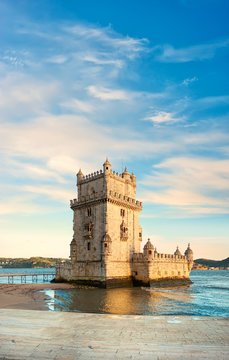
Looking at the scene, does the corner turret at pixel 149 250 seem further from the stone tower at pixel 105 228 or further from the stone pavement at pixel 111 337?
the stone pavement at pixel 111 337

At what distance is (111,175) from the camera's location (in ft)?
165

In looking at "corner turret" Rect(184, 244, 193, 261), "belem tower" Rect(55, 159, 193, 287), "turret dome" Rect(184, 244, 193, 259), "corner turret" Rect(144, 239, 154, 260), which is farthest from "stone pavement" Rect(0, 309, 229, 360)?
"turret dome" Rect(184, 244, 193, 259)

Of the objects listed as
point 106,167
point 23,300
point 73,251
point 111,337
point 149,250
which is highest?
point 106,167

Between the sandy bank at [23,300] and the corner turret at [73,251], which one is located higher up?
the corner turret at [73,251]

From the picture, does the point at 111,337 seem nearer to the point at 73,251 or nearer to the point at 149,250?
the point at 149,250

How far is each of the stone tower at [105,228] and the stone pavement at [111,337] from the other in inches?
1179

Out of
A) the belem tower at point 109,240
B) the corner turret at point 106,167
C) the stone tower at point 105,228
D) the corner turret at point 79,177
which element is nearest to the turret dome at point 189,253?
the belem tower at point 109,240

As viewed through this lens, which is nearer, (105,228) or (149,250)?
(105,228)

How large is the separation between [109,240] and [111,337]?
33.1m

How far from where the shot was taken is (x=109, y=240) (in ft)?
150

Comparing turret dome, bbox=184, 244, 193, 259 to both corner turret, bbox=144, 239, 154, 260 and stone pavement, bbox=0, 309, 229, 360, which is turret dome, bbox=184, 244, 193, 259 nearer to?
corner turret, bbox=144, 239, 154, 260

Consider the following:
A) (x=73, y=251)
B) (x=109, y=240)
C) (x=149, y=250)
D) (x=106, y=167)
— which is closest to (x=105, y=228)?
(x=109, y=240)

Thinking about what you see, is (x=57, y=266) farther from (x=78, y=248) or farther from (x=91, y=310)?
(x=91, y=310)

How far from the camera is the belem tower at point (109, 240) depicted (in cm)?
4694
